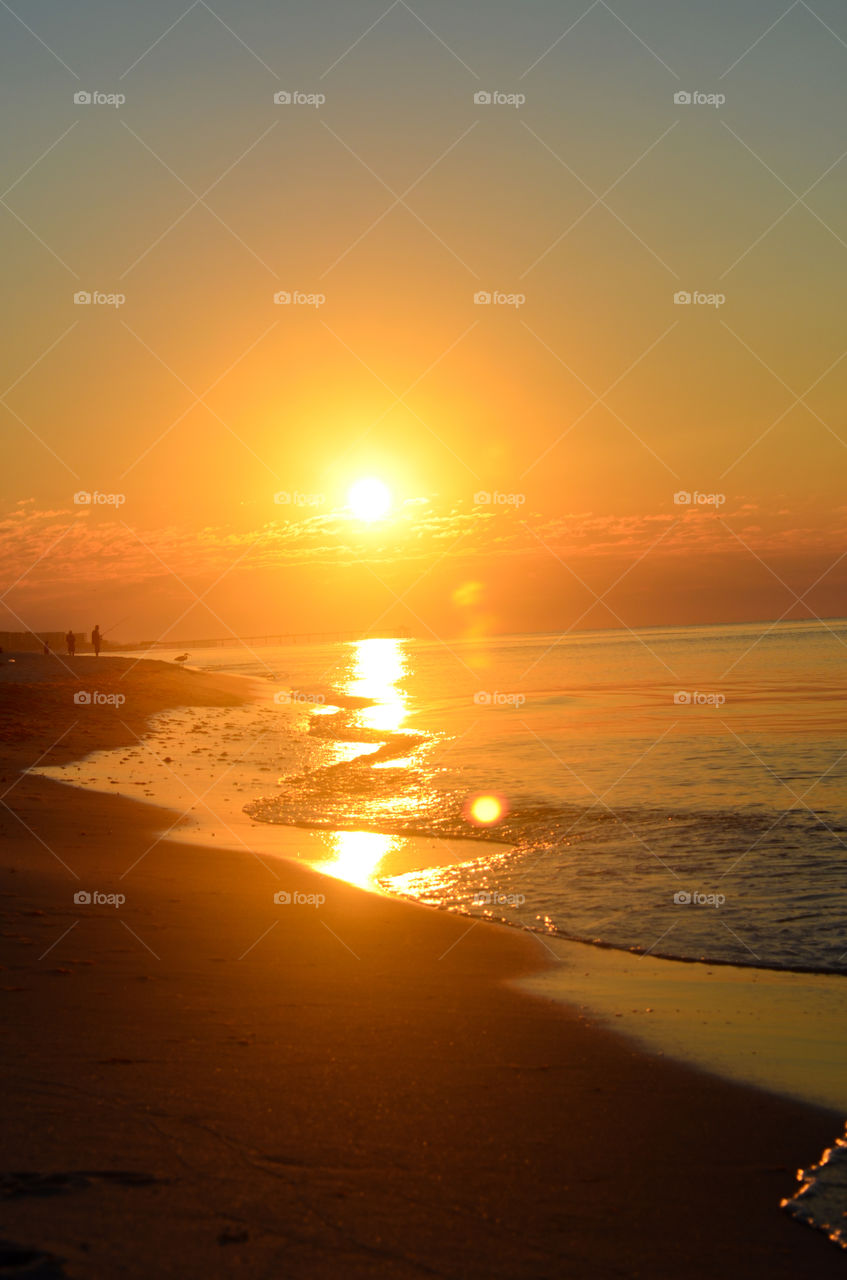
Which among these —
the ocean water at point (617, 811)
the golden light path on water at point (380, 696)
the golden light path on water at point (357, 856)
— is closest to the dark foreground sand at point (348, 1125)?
the ocean water at point (617, 811)

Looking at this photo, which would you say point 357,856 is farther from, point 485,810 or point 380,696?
point 380,696

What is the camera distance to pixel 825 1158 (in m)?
5.38

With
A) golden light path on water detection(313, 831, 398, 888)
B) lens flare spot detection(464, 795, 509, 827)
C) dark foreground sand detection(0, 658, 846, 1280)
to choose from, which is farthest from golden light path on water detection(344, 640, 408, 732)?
dark foreground sand detection(0, 658, 846, 1280)

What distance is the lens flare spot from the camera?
17430 mm

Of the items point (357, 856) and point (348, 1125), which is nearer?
point (348, 1125)

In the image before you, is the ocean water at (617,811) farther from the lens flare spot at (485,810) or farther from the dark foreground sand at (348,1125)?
the dark foreground sand at (348,1125)

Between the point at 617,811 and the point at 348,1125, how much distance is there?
13200 mm

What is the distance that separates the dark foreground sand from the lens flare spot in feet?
25.2

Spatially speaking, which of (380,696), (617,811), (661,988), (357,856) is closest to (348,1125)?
(661,988)

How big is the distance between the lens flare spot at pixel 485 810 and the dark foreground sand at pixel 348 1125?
768 centimetres

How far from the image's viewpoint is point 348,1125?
5.37 meters

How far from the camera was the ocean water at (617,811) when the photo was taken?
10.9 metres

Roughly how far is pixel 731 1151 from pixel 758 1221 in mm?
740

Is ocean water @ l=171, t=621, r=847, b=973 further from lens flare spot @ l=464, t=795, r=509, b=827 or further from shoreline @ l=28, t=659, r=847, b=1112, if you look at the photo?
shoreline @ l=28, t=659, r=847, b=1112
